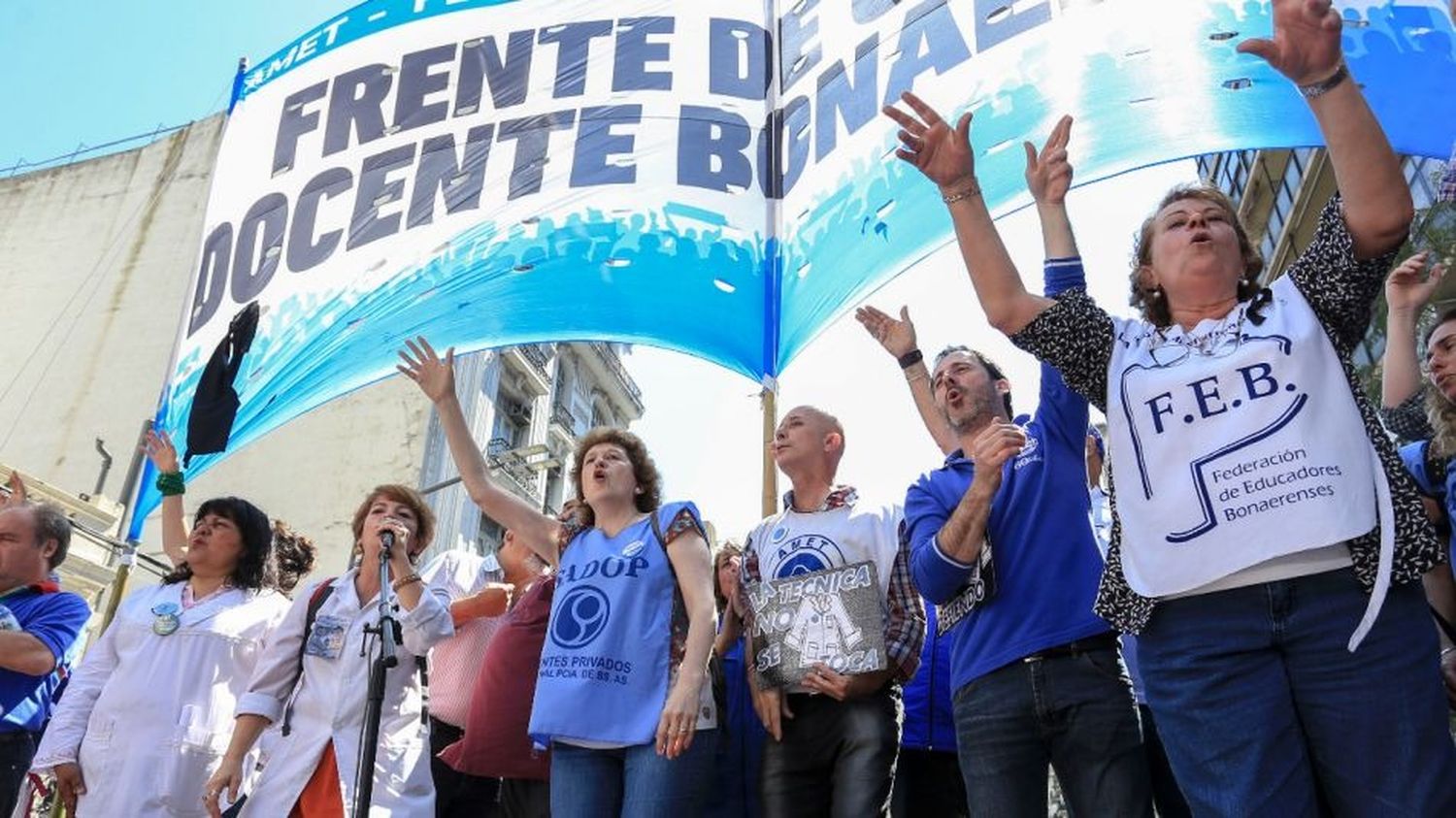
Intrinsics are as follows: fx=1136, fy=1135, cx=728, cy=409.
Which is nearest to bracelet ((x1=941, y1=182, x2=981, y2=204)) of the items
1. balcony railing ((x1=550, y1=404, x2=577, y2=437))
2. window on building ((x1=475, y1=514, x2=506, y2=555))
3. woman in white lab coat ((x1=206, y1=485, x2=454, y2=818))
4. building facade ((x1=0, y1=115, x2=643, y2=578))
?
woman in white lab coat ((x1=206, y1=485, x2=454, y2=818))

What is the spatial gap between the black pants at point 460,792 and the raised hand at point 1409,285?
341cm

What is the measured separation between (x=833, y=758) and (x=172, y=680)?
237 cm

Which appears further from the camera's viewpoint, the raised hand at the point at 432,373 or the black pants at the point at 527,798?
the raised hand at the point at 432,373

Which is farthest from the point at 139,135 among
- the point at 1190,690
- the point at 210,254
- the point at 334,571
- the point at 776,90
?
the point at 1190,690

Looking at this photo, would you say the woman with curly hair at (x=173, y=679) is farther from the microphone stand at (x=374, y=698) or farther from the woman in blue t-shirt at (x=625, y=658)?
the woman in blue t-shirt at (x=625, y=658)

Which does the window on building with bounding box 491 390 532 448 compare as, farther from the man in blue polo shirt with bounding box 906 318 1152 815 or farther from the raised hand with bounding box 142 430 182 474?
the man in blue polo shirt with bounding box 906 318 1152 815

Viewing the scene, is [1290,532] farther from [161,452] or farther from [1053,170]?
[161,452]

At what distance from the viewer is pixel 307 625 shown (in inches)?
153

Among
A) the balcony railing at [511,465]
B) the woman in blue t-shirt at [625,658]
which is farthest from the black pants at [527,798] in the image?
the balcony railing at [511,465]

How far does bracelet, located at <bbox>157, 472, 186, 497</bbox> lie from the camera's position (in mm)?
4848

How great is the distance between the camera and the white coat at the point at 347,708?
11.6 ft

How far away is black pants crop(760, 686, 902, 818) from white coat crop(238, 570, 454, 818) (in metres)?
1.14

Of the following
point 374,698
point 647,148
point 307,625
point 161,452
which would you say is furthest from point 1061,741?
point 161,452

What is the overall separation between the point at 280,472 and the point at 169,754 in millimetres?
16682
